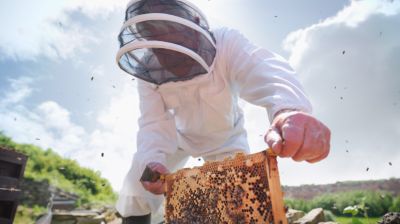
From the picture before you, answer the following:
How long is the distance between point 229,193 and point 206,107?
146cm

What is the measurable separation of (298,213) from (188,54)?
3487mm

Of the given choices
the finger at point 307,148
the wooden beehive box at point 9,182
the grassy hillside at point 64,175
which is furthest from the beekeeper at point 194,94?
the grassy hillside at point 64,175

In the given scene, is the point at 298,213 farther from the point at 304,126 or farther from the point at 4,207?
the point at 4,207

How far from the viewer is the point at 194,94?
10.4 feet

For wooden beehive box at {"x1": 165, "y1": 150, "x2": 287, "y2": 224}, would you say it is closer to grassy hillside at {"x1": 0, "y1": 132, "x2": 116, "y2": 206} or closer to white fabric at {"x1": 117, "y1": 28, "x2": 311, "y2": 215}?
white fabric at {"x1": 117, "y1": 28, "x2": 311, "y2": 215}

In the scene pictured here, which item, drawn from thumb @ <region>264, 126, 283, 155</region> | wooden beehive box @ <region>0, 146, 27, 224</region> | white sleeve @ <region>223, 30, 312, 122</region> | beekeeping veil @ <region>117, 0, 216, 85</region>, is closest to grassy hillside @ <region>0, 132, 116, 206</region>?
wooden beehive box @ <region>0, 146, 27, 224</region>

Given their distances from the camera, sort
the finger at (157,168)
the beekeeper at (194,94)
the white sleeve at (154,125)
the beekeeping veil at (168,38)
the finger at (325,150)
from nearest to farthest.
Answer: the finger at (325,150) → the beekeeper at (194,94) → the beekeeping veil at (168,38) → the finger at (157,168) → the white sleeve at (154,125)

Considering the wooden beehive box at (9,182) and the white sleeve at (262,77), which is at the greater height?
the white sleeve at (262,77)

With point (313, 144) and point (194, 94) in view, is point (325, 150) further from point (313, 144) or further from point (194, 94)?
point (194, 94)

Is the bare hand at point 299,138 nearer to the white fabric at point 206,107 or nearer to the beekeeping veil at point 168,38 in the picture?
the white fabric at point 206,107

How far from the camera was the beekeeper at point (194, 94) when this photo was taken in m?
1.75

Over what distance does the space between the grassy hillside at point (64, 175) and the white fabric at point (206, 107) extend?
33.1 ft

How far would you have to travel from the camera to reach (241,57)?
2830 mm

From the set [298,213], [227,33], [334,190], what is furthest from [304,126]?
[334,190]
